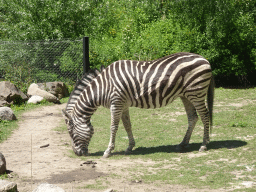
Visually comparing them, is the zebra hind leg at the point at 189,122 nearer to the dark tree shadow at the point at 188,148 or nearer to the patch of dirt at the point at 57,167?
the dark tree shadow at the point at 188,148

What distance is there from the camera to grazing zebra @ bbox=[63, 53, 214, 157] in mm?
7145

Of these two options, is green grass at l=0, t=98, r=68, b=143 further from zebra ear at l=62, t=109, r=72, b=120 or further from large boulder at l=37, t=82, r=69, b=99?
zebra ear at l=62, t=109, r=72, b=120

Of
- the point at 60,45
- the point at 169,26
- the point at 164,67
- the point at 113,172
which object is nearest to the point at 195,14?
the point at 169,26

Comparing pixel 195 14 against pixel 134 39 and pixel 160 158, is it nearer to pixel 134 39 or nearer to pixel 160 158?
pixel 134 39

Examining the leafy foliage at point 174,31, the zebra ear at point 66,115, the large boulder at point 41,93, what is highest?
the leafy foliage at point 174,31

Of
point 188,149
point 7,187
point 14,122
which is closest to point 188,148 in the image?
point 188,149

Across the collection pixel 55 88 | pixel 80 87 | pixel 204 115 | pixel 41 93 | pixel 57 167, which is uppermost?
pixel 80 87

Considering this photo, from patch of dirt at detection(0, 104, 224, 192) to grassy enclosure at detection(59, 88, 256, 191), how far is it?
181 millimetres

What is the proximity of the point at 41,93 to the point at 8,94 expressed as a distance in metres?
1.10

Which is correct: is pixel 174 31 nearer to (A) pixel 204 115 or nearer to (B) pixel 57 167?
(A) pixel 204 115

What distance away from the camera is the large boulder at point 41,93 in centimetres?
1249

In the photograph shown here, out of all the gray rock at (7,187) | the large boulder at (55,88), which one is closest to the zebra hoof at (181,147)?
the gray rock at (7,187)

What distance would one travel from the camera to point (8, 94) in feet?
39.0

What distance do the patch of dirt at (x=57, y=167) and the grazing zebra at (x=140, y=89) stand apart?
0.56 m
